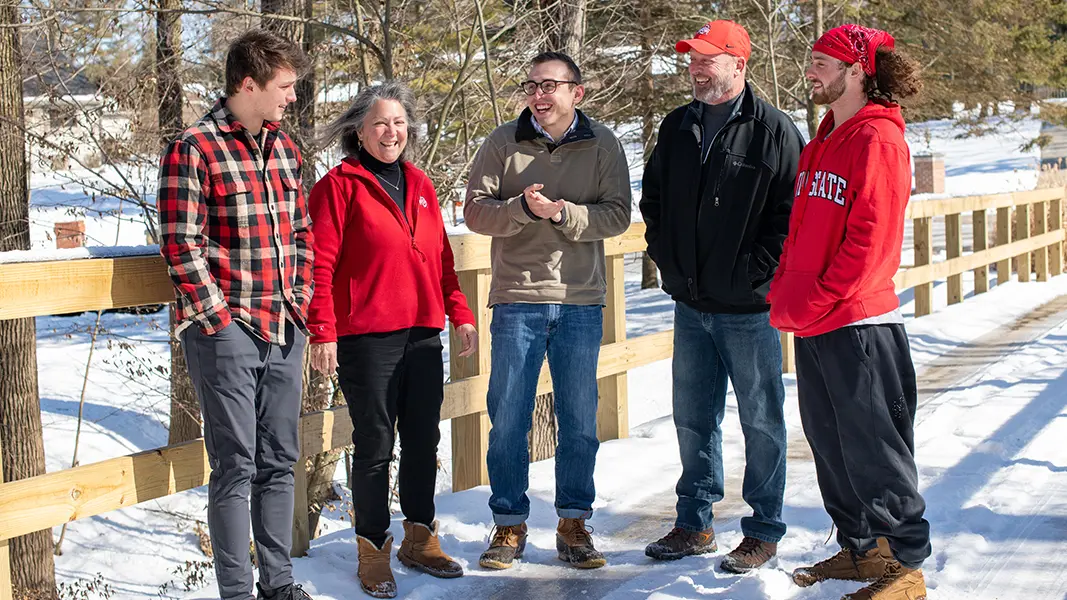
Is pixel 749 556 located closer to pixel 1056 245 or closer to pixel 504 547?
pixel 504 547

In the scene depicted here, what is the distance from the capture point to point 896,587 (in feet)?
10.9

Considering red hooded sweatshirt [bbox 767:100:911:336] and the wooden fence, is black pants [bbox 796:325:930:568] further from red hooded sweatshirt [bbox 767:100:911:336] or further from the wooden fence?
the wooden fence

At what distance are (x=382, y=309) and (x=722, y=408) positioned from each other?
1.39m

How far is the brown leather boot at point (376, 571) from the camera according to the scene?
3.64 meters

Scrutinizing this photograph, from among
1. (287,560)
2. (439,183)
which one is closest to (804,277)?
(287,560)

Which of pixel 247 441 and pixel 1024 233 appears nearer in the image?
pixel 247 441

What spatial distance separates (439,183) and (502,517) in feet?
17.3

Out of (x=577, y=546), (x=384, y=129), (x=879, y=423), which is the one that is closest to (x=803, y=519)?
(x=577, y=546)

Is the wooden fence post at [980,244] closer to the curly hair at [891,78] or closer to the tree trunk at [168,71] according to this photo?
the tree trunk at [168,71]

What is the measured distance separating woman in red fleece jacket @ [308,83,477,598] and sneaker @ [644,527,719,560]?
77 cm

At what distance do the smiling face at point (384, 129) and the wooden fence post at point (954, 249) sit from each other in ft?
27.6

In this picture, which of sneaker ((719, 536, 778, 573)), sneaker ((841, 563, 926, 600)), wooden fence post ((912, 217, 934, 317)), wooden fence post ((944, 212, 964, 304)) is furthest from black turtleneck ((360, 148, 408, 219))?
wooden fence post ((944, 212, 964, 304))

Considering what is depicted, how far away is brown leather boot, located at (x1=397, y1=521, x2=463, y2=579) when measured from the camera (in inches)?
151

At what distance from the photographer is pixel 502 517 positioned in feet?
13.1
